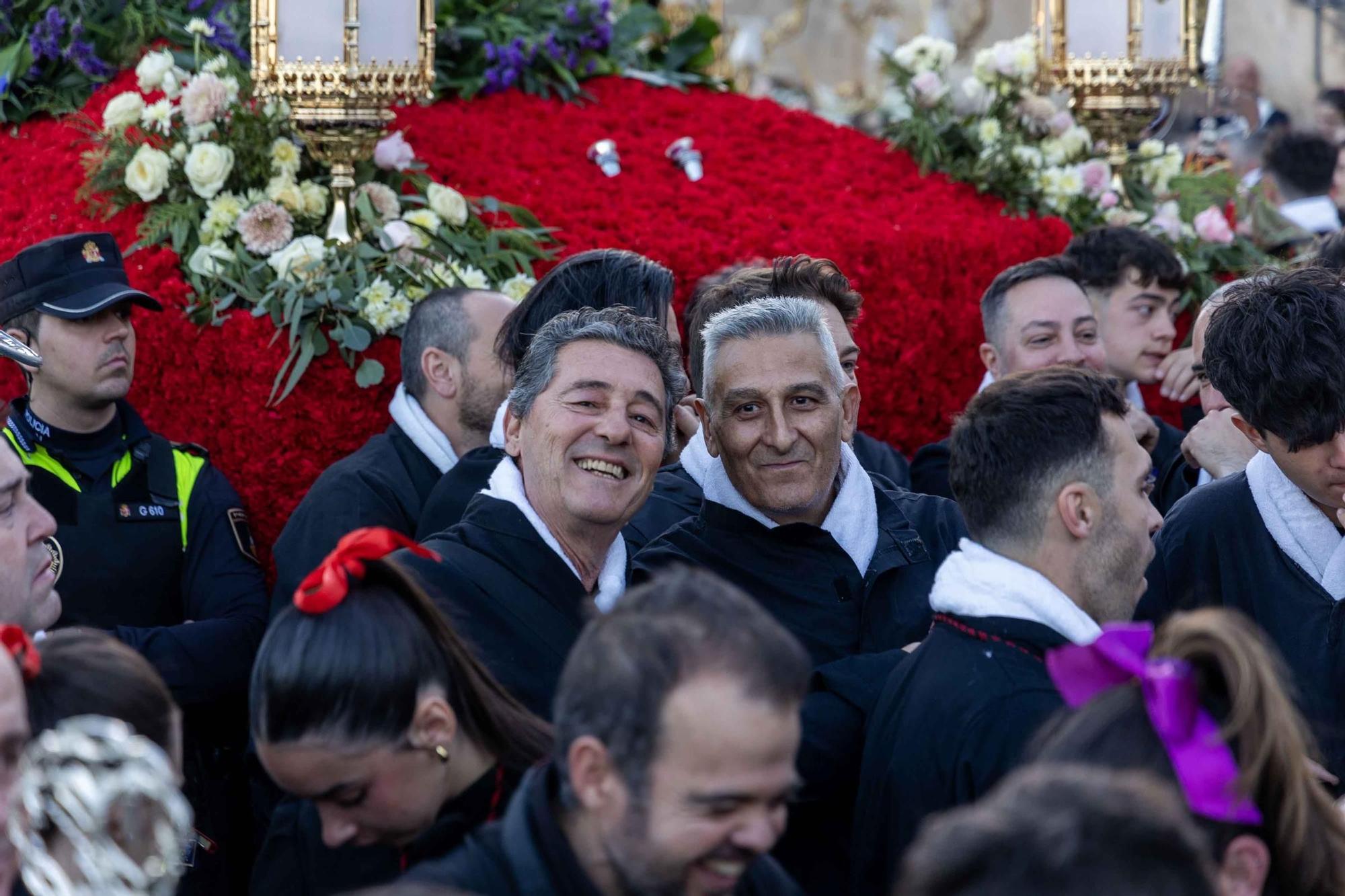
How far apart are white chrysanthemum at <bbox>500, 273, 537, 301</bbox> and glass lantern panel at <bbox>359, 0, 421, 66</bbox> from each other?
0.68 meters

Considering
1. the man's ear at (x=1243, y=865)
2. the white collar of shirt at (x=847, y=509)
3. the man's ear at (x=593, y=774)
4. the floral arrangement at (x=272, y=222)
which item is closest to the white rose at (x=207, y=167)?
the floral arrangement at (x=272, y=222)

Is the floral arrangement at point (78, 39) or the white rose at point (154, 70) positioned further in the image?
the floral arrangement at point (78, 39)

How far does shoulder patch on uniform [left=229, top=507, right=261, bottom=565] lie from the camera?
4188mm

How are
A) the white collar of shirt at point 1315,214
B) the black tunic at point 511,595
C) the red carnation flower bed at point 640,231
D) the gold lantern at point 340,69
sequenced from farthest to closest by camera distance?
the white collar of shirt at point 1315,214
the gold lantern at point 340,69
the red carnation flower bed at point 640,231
the black tunic at point 511,595

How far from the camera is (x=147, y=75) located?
4.78 meters

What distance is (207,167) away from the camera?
4.62 metres

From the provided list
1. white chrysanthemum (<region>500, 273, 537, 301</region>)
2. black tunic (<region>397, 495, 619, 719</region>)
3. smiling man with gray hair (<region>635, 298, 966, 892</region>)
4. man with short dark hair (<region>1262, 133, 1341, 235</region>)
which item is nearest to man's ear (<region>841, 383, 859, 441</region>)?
smiling man with gray hair (<region>635, 298, 966, 892</region>)

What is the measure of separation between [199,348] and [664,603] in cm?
271

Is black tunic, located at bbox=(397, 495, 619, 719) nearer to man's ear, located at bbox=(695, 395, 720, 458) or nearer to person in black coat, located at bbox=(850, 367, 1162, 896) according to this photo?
man's ear, located at bbox=(695, 395, 720, 458)

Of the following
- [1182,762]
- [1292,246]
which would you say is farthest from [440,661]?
[1292,246]

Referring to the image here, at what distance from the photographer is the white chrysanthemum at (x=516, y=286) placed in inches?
187

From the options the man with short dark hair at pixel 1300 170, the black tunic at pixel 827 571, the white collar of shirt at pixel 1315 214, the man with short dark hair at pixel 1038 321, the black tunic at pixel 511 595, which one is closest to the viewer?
the black tunic at pixel 511 595

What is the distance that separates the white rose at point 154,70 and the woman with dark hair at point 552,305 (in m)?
1.48

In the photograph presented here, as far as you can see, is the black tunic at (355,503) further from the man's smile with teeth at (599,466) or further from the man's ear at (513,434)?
the man's smile with teeth at (599,466)
